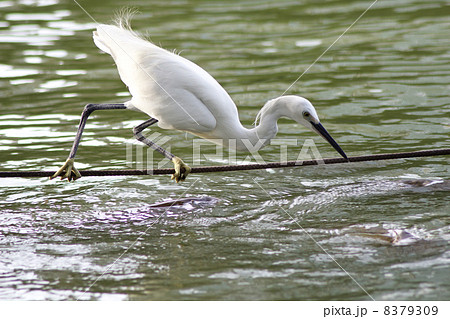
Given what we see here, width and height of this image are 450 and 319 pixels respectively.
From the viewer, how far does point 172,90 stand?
5.64 metres

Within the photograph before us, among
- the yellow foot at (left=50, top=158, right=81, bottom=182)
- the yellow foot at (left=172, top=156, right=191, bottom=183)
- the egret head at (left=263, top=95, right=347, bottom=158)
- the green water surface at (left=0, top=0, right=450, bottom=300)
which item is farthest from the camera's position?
the yellow foot at (left=172, top=156, right=191, bottom=183)

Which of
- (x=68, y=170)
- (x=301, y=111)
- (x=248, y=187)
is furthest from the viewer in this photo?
(x=248, y=187)

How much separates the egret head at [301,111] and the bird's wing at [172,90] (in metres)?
0.41

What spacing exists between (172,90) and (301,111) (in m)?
1.04

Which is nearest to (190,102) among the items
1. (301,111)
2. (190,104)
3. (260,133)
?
(190,104)

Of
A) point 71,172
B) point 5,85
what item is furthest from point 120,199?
point 5,85

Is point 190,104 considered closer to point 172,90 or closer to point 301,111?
point 172,90

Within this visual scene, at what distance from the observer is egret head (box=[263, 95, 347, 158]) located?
5.55 metres

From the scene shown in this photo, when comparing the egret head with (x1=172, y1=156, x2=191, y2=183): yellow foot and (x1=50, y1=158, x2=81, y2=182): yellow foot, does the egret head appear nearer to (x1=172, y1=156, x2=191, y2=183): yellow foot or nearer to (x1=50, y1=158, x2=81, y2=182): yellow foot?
(x1=172, y1=156, x2=191, y2=183): yellow foot

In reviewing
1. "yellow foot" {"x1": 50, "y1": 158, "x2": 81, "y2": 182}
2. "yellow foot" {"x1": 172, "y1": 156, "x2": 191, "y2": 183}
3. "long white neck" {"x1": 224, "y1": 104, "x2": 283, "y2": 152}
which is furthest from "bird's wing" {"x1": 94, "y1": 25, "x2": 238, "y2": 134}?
"yellow foot" {"x1": 50, "y1": 158, "x2": 81, "y2": 182}

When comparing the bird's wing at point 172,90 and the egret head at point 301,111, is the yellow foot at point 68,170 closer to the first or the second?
the bird's wing at point 172,90

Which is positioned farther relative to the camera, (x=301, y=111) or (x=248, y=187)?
(x=248, y=187)

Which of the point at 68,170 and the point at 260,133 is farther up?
the point at 260,133

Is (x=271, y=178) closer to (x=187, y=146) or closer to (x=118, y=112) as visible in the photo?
(x=187, y=146)
